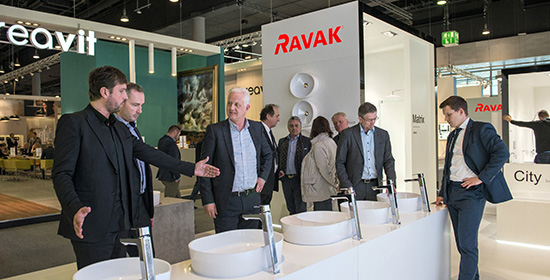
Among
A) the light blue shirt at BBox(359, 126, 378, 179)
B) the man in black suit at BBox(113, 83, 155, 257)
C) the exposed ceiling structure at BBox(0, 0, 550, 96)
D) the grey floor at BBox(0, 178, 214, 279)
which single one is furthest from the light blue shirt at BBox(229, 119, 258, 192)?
the exposed ceiling structure at BBox(0, 0, 550, 96)

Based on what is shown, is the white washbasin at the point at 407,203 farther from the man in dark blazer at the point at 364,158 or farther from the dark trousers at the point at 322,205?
the dark trousers at the point at 322,205

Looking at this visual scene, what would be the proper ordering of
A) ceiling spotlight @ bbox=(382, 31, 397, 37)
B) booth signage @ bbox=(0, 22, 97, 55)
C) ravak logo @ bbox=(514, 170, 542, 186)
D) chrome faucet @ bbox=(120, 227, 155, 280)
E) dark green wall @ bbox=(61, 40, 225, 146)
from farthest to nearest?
dark green wall @ bbox=(61, 40, 225, 146) → booth signage @ bbox=(0, 22, 97, 55) → ceiling spotlight @ bbox=(382, 31, 397, 37) → ravak logo @ bbox=(514, 170, 542, 186) → chrome faucet @ bbox=(120, 227, 155, 280)

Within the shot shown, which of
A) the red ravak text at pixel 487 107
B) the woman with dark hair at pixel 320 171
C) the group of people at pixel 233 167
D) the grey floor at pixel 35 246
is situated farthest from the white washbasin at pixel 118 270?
the red ravak text at pixel 487 107

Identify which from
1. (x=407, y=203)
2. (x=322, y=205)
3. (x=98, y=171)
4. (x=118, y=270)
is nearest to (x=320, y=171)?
(x=322, y=205)

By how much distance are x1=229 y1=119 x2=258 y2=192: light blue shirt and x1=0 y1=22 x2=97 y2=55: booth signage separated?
5255 millimetres

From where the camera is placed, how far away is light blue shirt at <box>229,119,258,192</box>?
255cm

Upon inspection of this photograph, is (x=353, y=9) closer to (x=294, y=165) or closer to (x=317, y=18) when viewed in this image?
(x=317, y=18)

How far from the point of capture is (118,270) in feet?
4.12

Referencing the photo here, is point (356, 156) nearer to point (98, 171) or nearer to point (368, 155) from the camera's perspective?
point (368, 155)

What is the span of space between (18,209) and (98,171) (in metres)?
6.84

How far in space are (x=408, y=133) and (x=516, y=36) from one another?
805 centimetres

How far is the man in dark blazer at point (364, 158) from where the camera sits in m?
3.32

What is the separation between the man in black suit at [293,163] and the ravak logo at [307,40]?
1131 mm

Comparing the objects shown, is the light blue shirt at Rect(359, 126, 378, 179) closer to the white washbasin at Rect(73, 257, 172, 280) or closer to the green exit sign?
the white washbasin at Rect(73, 257, 172, 280)
